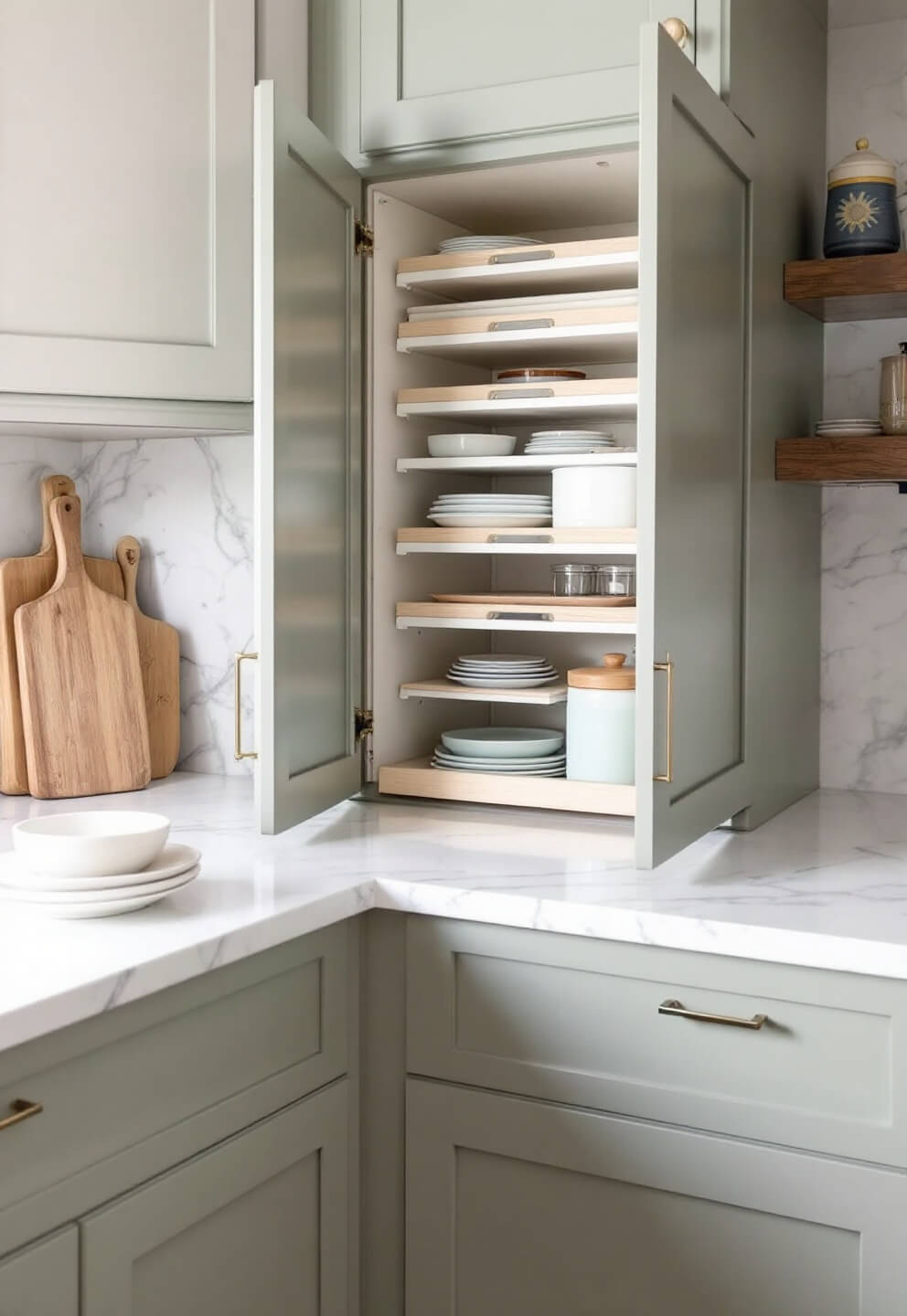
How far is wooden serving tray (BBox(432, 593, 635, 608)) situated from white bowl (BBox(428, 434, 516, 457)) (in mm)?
228

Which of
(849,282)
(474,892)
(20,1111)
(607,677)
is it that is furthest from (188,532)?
(20,1111)

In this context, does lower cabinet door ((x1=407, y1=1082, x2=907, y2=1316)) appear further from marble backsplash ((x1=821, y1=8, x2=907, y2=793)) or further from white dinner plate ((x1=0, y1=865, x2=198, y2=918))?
marble backsplash ((x1=821, y1=8, x2=907, y2=793))

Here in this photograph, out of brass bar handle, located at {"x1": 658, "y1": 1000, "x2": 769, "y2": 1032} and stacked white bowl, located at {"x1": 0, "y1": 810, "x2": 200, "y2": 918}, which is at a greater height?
stacked white bowl, located at {"x1": 0, "y1": 810, "x2": 200, "y2": 918}

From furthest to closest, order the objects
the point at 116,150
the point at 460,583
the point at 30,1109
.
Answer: the point at 460,583 < the point at 116,150 < the point at 30,1109

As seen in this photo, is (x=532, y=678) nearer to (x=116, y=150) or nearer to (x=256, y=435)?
(x=256, y=435)

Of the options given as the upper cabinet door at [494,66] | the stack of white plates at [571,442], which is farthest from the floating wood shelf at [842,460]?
the upper cabinet door at [494,66]

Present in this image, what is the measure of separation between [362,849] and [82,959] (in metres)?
0.59

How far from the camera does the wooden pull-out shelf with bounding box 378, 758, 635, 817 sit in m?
1.99

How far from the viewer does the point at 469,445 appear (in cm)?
214

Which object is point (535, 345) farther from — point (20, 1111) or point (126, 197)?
point (20, 1111)

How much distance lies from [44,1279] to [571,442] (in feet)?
4.41

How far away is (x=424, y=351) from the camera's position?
2193 mm

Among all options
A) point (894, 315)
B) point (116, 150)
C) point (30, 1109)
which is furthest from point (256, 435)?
point (894, 315)

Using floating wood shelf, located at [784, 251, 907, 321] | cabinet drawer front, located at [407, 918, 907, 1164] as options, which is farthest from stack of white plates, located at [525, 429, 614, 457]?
cabinet drawer front, located at [407, 918, 907, 1164]
